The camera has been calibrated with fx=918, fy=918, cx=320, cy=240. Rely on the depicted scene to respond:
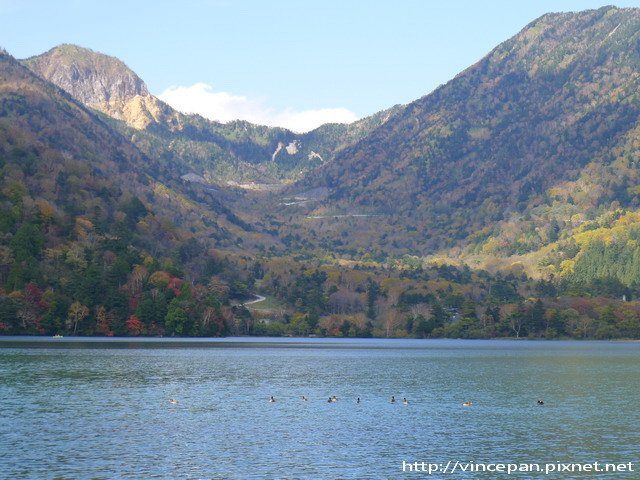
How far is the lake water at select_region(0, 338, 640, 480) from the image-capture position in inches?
2805

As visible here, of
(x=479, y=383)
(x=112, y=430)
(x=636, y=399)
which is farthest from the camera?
(x=479, y=383)

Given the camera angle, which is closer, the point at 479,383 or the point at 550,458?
the point at 550,458

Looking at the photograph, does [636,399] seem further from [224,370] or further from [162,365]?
[162,365]

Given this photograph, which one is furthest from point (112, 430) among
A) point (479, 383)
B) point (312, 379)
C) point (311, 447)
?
point (479, 383)

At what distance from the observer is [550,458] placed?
74.7 meters

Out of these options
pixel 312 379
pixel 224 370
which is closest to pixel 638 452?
pixel 312 379

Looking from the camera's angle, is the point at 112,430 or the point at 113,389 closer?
the point at 112,430

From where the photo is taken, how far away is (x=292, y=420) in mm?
95375

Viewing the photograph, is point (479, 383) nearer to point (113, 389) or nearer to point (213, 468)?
point (113, 389)

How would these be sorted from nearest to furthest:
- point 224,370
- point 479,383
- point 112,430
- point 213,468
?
point 213,468 → point 112,430 → point 479,383 → point 224,370

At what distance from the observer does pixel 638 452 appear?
254ft

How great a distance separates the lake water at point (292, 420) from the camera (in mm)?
71250

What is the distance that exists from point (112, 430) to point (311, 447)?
788 inches

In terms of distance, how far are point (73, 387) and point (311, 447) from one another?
5319 cm
